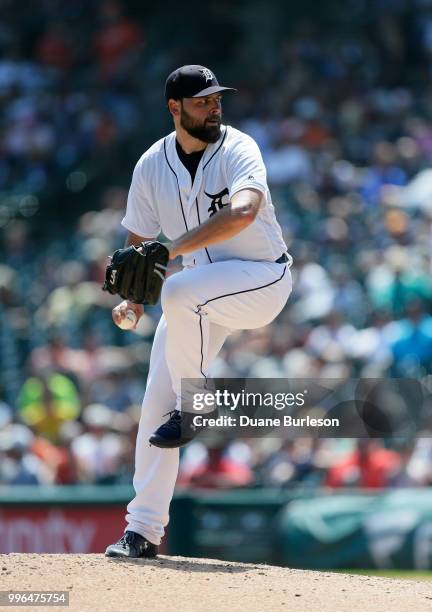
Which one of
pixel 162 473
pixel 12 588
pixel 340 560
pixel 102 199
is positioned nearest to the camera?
pixel 12 588

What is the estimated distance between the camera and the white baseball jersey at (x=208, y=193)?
17.9 ft

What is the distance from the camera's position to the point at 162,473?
571cm

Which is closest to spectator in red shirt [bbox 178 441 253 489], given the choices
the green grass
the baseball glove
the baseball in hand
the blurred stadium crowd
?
the blurred stadium crowd

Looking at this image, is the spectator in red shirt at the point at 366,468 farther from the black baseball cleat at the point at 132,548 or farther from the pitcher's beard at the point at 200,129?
the pitcher's beard at the point at 200,129

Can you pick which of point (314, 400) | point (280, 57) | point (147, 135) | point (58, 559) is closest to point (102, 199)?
point (147, 135)

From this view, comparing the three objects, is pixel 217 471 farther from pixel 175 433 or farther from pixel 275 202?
pixel 175 433

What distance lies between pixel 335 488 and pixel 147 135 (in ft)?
22.3

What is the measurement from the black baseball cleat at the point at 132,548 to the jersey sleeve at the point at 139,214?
139cm

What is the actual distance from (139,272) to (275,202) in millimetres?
8048

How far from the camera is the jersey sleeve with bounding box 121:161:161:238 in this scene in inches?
228

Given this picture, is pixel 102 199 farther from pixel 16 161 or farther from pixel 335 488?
pixel 335 488

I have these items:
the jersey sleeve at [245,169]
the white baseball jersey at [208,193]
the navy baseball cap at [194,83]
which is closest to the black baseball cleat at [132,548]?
the white baseball jersey at [208,193]

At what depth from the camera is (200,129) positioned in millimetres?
5492

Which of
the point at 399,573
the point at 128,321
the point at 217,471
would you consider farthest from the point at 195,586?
the point at 217,471
